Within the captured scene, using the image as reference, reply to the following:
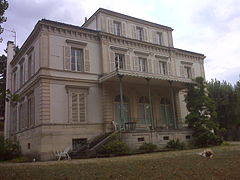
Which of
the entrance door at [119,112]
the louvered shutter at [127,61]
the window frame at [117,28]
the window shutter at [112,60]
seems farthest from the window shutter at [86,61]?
the window frame at [117,28]

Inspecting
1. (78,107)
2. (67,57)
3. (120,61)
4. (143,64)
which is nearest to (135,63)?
(143,64)

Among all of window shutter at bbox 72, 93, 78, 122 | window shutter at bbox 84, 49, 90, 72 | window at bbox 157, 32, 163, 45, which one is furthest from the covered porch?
window at bbox 157, 32, 163, 45

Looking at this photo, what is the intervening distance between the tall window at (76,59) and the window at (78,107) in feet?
6.47

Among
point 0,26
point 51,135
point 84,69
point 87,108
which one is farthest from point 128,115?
point 0,26

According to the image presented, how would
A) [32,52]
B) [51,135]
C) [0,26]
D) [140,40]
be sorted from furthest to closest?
[140,40] < [32,52] < [51,135] < [0,26]

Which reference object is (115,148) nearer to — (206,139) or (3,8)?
(206,139)

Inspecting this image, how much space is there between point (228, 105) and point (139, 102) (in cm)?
1273

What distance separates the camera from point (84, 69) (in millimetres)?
19641

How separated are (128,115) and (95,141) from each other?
13.8 ft

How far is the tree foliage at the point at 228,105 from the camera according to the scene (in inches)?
1144

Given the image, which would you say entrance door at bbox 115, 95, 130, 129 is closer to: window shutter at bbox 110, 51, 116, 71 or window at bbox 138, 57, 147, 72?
window shutter at bbox 110, 51, 116, 71

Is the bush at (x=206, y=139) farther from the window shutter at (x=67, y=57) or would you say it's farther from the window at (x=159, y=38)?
→ the window shutter at (x=67, y=57)

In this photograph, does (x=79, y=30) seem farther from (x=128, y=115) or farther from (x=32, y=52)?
(x=128, y=115)

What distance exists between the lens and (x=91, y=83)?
1958 centimetres
